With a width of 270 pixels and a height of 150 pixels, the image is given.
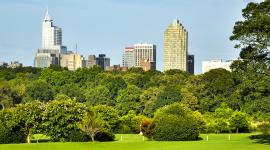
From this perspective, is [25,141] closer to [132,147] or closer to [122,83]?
[132,147]

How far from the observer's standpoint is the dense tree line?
45.5 metres

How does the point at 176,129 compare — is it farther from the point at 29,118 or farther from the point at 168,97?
the point at 168,97

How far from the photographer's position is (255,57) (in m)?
46.4

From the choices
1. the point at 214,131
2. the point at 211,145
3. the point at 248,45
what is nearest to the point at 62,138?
the point at 211,145

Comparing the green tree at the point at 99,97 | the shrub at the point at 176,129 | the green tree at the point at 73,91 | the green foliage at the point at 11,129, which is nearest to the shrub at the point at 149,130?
the shrub at the point at 176,129

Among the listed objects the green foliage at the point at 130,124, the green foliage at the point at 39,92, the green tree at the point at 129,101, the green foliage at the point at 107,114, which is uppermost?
the green foliage at the point at 39,92

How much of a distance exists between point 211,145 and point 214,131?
2738 cm

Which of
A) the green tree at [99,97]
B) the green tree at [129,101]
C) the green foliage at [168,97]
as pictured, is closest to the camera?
the green foliage at [168,97]

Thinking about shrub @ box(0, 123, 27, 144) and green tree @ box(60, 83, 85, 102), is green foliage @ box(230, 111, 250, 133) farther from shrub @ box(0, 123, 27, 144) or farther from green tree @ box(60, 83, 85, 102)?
green tree @ box(60, 83, 85, 102)

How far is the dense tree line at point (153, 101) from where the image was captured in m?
45.5

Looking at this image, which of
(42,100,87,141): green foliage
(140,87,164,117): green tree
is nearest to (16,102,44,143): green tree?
(42,100,87,141): green foliage

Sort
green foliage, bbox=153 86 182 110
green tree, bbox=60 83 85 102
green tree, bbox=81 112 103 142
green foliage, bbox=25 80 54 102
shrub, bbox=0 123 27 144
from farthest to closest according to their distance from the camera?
green foliage, bbox=25 80 54 102
green tree, bbox=60 83 85 102
green foliage, bbox=153 86 182 110
green tree, bbox=81 112 103 142
shrub, bbox=0 123 27 144

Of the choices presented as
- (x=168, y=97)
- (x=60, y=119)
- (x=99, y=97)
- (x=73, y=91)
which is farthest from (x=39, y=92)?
(x=60, y=119)

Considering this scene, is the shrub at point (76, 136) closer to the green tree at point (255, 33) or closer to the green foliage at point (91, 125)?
the green foliage at point (91, 125)
